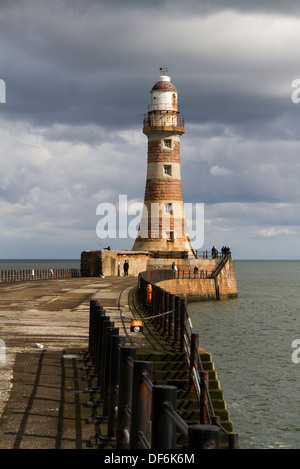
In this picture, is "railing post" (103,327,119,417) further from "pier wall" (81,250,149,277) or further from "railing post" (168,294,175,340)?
"pier wall" (81,250,149,277)

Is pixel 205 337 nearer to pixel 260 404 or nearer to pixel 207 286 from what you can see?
pixel 260 404

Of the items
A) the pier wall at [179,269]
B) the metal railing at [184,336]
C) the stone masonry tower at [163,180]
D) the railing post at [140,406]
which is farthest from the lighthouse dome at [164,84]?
the railing post at [140,406]

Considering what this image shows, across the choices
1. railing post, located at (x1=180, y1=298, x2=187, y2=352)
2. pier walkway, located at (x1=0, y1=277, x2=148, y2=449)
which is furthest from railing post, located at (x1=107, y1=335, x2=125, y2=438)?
railing post, located at (x1=180, y1=298, x2=187, y2=352)

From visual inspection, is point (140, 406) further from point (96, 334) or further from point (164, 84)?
point (164, 84)

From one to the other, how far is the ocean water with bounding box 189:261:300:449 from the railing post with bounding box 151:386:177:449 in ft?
35.4

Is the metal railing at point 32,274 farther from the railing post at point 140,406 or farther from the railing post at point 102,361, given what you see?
the railing post at point 140,406

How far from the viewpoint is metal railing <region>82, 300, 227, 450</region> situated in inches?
201

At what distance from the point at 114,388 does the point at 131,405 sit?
5.13 feet

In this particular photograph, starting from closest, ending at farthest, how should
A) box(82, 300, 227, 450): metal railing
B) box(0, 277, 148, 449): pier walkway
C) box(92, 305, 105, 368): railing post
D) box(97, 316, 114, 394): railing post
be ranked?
1. box(82, 300, 227, 450): metal railing
2. box(0, 277, 148, 449): pier walkway
3. box(97, 316, 114, 394): railing post
4. box(92, 305, 105, 368): railing post

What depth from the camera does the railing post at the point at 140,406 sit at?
6570 millimetres

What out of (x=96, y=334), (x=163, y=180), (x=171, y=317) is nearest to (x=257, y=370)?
(x=171, y=317)

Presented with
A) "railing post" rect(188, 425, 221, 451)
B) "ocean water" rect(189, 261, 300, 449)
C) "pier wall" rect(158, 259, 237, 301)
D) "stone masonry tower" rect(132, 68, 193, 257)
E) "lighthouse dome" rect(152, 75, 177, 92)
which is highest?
"lighthouse dome" rect(152, 75, 177, 92)

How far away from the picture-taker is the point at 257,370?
83.3 feet

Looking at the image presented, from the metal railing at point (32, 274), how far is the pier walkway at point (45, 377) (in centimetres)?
3110
